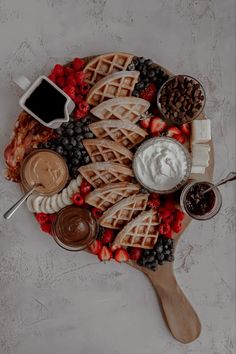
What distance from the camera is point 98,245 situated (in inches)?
93.9

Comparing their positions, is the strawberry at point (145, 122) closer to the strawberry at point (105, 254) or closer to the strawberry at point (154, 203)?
the strawberry at point (154, 203)

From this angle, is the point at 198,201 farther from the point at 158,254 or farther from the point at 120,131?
the point at 120,131

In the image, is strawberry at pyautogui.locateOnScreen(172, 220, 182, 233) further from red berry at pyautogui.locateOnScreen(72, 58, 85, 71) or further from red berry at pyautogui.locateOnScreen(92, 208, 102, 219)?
red berry at pyautogui.locateOnScreen(72, 58, 85, 71)

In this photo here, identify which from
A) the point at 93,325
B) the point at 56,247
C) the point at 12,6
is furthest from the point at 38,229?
the point at 12,6

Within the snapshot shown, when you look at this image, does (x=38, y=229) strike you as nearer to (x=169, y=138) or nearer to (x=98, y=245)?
(x=98, y=245)

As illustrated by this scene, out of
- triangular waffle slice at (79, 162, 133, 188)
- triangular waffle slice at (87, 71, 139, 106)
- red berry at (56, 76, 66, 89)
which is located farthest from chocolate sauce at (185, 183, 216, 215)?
red berry at (56, 76, 66, 89)

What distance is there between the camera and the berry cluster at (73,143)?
2.32m

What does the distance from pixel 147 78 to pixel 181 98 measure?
188 millimetres

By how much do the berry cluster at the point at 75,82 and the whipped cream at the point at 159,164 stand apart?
1.08 ft

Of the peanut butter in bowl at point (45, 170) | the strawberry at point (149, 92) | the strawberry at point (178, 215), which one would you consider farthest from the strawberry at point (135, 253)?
the strawberry at point (149, 92)

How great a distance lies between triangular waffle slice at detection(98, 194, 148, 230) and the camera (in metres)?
2.32

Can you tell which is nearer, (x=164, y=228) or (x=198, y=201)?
(x=198, y=201)

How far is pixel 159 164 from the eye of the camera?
2.27 m

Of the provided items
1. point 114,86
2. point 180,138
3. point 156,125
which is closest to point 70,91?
point 114,86
